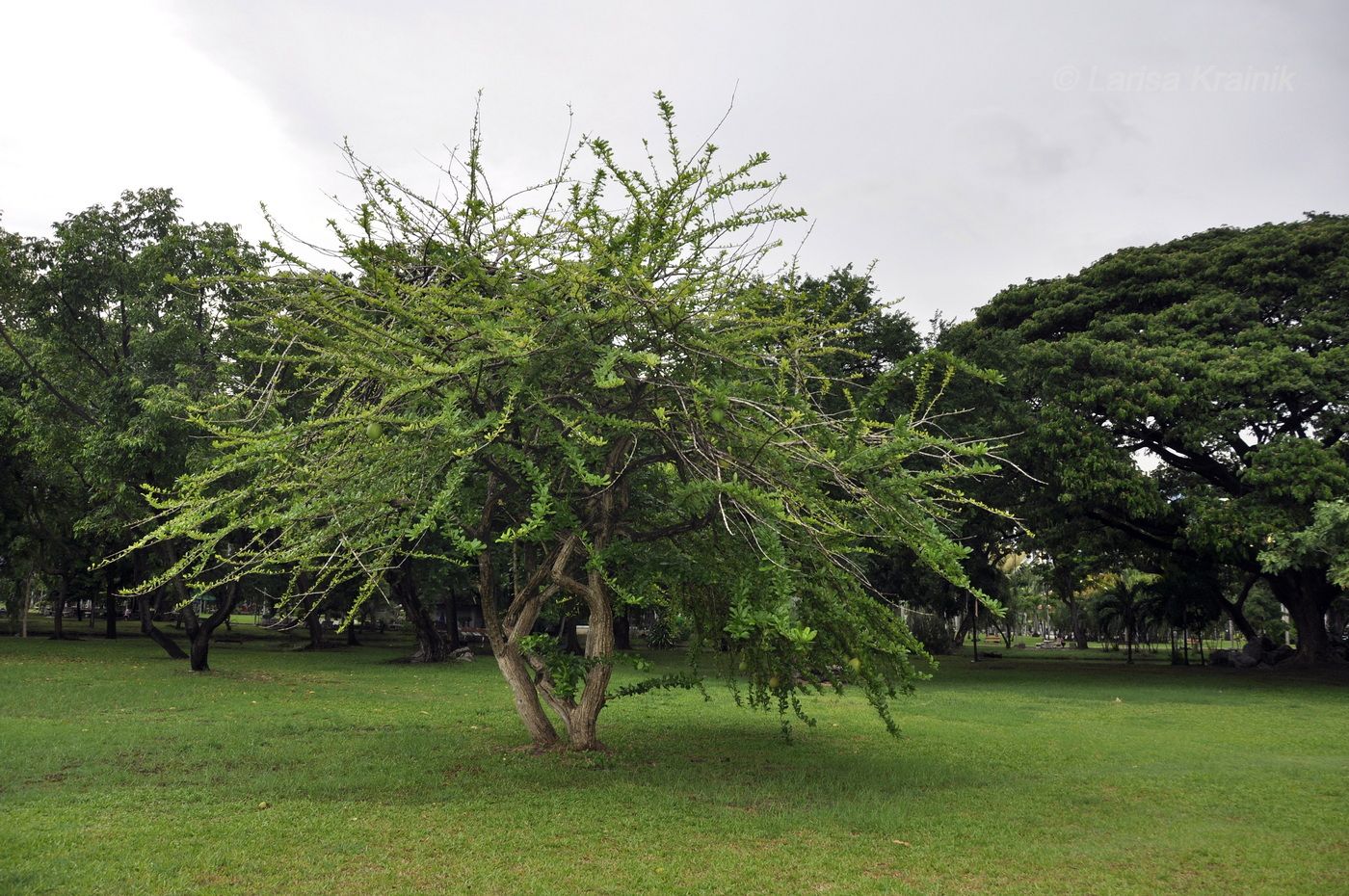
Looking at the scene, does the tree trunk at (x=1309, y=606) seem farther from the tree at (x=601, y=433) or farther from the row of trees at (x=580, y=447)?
the tree at (x=601, y=433)

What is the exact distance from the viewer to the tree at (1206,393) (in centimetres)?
2156

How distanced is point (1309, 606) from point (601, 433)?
2624 centimetres

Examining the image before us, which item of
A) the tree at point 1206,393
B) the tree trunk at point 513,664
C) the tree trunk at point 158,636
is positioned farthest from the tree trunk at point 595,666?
the tree trunk at point 158,636

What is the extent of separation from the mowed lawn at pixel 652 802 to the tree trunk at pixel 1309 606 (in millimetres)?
11357

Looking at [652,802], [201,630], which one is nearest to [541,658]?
[652,802]

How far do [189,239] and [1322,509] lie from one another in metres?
24.5

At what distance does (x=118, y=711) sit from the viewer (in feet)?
47.0

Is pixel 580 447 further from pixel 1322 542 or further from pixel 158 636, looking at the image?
pixel 158 636

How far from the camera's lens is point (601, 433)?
9.34 meters

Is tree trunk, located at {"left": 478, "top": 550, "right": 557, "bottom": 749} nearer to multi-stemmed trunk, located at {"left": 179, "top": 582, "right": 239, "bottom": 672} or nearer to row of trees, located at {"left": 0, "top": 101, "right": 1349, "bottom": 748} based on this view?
row of trees, located at {"left": 0, "top": 101, "right": 1349, "bottom": 748}

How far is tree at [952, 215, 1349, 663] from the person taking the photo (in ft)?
70.7

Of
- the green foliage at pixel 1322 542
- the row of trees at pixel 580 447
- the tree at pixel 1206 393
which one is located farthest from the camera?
the tree at pixel 1206 393

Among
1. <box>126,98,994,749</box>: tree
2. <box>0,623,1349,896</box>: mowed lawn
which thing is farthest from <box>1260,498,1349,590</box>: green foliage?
Answer: <box>126,98,994,749</box>: tree

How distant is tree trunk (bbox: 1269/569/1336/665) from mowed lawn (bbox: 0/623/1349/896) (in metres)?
11.4
